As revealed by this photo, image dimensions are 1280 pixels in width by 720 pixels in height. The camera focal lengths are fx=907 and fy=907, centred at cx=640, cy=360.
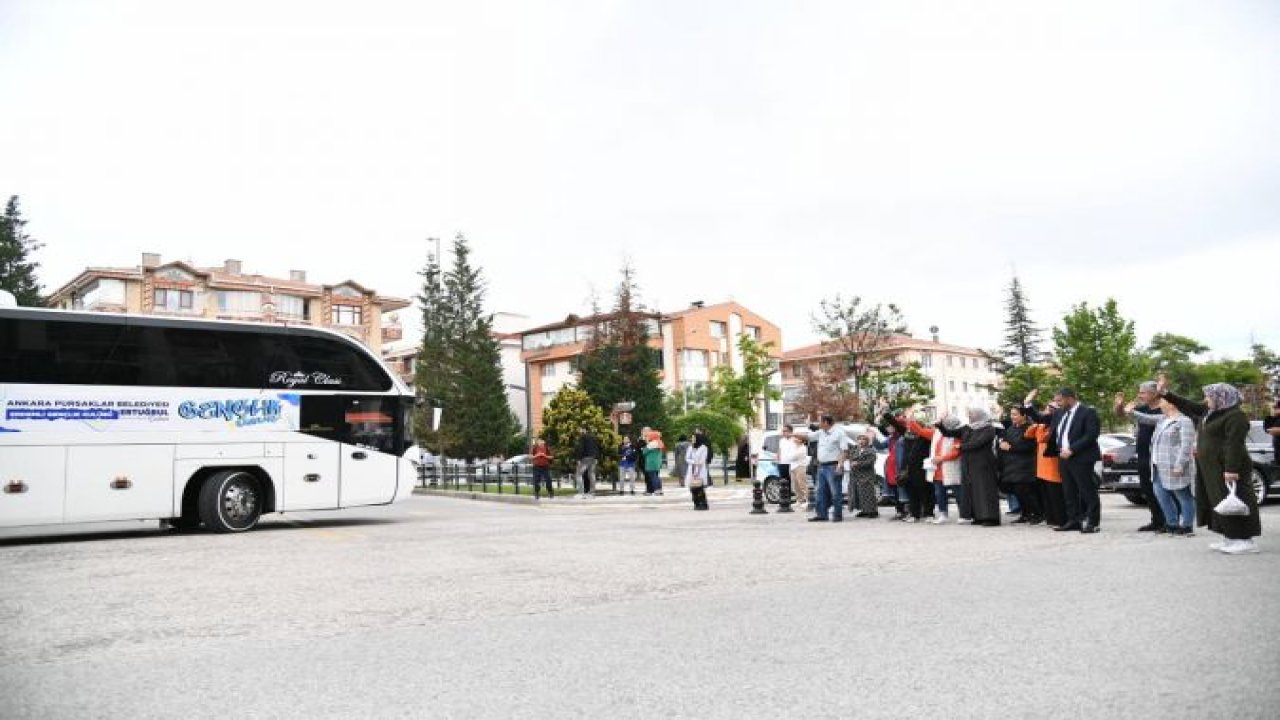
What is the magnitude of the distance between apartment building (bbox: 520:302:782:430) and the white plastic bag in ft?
198

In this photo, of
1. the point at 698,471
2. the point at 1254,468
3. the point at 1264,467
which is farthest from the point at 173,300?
the point at 1264,467

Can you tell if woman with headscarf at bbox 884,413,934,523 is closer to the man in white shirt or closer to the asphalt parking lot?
the man in white shirt

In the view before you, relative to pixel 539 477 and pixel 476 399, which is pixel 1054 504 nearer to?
pixel 539 477

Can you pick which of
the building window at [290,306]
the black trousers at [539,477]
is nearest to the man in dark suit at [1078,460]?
the black trousers at [539,477]

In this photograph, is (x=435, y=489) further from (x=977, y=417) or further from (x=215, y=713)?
(x=215, y=713)

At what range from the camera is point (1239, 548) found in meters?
8.52

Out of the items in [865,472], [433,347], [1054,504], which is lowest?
[1054,504]

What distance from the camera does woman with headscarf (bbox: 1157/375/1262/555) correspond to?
338 inches

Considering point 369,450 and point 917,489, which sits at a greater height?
point 369,450

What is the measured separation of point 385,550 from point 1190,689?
30.1 feet

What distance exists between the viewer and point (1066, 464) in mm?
11633

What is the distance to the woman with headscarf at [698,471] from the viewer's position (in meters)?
19.3

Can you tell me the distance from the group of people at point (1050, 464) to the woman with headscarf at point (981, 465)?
1cm

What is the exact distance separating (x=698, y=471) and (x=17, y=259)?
55149 mm
